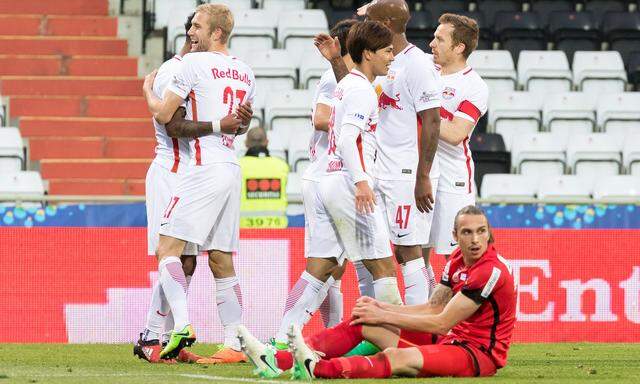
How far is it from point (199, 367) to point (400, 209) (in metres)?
1.69

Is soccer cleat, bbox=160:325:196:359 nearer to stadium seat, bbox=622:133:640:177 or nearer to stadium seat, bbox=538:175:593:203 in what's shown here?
stadium seat, bbox=538:175:593:203

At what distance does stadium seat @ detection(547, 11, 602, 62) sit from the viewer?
18969mm

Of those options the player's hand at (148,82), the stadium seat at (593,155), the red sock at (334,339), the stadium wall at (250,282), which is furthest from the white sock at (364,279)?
the stadium seat at (593,155)

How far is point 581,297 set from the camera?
12164mm

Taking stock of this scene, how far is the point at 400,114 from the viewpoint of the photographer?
374 inches

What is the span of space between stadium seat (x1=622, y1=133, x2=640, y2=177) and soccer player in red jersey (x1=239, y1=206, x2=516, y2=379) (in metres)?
8.99

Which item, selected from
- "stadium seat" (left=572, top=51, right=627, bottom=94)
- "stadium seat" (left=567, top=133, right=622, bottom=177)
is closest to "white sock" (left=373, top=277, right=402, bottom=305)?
"stadium seat" (left=567, top=133, right=622, bottom=177)

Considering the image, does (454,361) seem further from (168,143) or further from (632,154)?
(632,154)

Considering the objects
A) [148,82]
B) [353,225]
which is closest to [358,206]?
[353,225]

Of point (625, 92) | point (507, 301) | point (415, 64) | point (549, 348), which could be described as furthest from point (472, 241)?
point (625, 92)

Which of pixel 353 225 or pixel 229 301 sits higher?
pixel 353 225

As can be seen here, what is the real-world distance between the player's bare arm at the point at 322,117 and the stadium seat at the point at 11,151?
6.77m

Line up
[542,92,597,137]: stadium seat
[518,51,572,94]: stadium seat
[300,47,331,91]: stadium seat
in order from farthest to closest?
[518,51,572,94]: stadium seat → [542,92,597,137]: stadium seat → [300,47,331,91]: stadium seat

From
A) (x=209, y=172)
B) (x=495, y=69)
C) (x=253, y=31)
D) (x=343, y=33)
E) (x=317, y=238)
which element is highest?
(x=253, y=31)
